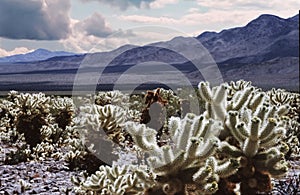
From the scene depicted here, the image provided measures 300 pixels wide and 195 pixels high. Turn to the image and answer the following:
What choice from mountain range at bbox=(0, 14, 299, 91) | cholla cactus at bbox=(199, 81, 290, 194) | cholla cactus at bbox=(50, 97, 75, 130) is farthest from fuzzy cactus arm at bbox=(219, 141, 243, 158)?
mountain range at bbox=(0, 14, 299, 91)

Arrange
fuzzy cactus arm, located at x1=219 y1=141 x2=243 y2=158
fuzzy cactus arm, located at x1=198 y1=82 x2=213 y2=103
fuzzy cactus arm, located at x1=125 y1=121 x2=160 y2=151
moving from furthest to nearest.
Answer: fuzzy cactus arm, located at x1=198 y1=82 x2=213 y2=103, fuzzy cactus arm, located at x1=125 y1=121 x2=160 y2=151, fuzzy cactus arm, located at x1=219 y1=141 x2=243 y2=158

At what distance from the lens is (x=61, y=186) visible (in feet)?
26.2

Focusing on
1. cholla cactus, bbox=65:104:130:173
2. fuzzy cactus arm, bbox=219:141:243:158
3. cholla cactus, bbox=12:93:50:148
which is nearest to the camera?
fuzzy cactus arm, bbox=219:141:243:158

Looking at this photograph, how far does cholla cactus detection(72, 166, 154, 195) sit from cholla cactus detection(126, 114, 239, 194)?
12 centimetres

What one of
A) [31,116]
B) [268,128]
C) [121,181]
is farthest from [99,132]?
[31,116]

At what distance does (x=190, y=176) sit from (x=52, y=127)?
9665 mm

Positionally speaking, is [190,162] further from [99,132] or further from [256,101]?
[99,132]

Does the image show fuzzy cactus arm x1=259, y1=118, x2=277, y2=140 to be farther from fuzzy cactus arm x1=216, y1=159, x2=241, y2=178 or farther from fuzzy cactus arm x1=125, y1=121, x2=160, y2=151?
fuzzy cactus arm x1=125, y1=121, x2=160, y2=151

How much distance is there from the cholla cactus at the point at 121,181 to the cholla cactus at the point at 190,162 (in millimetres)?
122

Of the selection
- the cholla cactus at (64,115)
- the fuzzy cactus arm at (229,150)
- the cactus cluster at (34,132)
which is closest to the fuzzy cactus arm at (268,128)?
the fuzzy cactus arm at (229,150)

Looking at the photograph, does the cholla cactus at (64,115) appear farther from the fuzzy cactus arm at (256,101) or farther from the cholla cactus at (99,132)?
the fuzzy cactus arm at (256,101)

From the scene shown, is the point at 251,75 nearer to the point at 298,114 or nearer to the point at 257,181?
the point at 298,114

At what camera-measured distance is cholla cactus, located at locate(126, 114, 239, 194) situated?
3.74 meters

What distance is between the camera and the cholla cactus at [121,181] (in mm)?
3939
